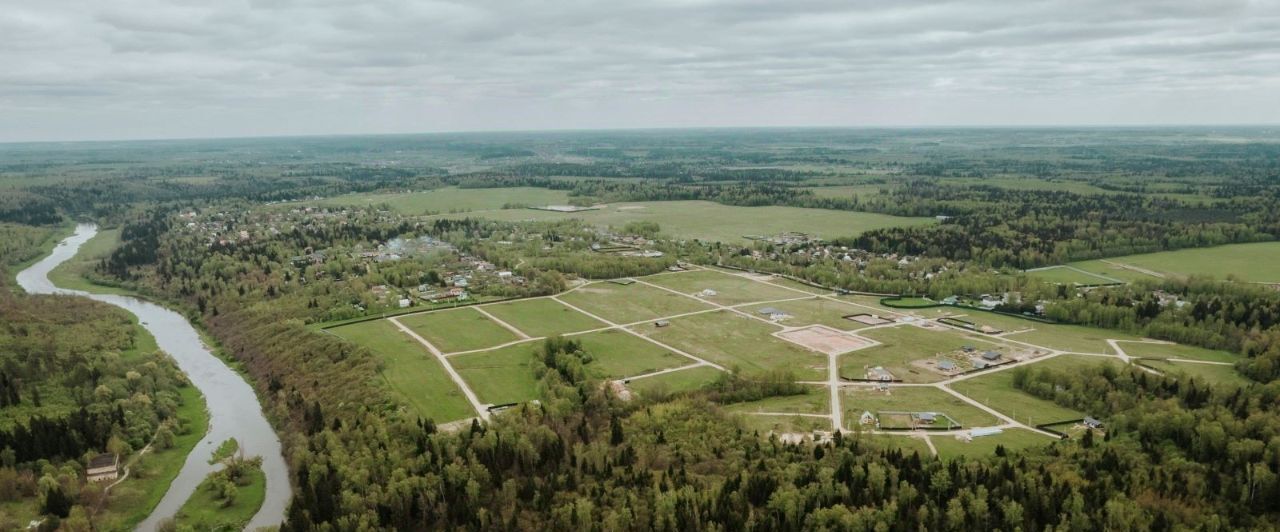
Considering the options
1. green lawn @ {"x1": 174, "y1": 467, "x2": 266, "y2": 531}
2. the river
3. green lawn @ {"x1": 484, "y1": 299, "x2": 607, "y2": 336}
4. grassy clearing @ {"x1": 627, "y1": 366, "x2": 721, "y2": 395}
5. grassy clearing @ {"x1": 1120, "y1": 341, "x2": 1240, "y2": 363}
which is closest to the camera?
green lawn @ {"x1": 174, "y1": 467, "x2": 266, "y2": 531}

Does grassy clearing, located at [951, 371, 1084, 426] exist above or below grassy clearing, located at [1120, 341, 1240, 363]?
below

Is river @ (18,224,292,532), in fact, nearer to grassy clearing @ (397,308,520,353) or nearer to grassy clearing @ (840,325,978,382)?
grassy clearing @ (397,308,520,353)

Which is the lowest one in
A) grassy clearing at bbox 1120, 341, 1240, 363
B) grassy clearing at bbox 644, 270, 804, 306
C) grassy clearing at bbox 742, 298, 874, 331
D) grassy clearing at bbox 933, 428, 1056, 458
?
grassy clearing at bbox 933, 428, 1056, 458

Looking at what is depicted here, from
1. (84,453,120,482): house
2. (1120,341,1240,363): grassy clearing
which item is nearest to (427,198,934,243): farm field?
(1120,341,1240,363): grassy clearing

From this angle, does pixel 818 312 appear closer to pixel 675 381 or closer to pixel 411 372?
pixel 675 381

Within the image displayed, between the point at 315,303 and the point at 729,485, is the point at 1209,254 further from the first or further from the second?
the point at 315,303

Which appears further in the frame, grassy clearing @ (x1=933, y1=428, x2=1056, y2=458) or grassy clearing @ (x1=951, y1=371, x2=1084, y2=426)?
grassy clearing @ (x1=951, y1=371, x2=1084, y2=426)

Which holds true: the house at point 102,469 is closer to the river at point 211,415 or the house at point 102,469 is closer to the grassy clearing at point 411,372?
the river at point 211,415
